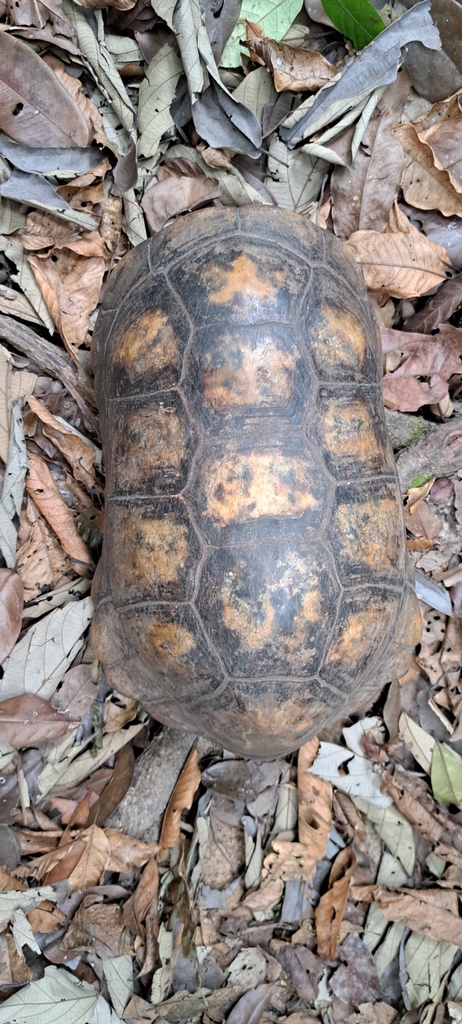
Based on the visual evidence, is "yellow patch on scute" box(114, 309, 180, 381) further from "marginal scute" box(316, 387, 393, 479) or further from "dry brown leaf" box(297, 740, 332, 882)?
"dry brown leaf" box(297, 740, 332, 882)

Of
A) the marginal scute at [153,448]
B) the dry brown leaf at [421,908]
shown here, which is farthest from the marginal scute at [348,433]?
the dry brown leaf at [421,908]

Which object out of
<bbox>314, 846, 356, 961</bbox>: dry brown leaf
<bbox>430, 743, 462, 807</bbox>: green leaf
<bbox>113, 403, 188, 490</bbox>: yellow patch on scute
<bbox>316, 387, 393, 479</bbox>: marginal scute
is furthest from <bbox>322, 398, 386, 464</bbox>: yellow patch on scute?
<bbox>314, 846, 356, 961</bbox>: dry brown leaf

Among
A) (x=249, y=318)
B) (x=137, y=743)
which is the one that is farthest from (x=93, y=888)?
(x=249, y=318)

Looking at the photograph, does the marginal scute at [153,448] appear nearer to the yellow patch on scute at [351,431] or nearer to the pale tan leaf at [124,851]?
the yellow patch on scute at [351,431]

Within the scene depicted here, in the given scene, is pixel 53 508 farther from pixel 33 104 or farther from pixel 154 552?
pixel 33 104

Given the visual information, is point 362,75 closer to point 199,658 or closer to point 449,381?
point 449,381

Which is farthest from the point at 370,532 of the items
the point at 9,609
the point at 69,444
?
the point at 9,609
